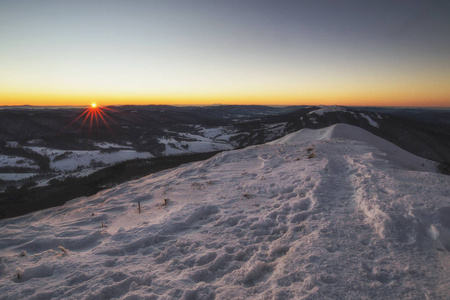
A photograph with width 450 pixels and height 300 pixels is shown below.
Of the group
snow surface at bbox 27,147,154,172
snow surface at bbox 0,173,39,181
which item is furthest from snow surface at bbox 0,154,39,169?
snow surface at bbox 0,173,39,181

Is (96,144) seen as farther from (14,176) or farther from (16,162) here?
(14,176)

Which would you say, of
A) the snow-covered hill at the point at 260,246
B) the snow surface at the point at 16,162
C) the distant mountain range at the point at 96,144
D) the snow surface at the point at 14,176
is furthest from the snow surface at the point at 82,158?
the snow-covered hill at the point at 260,246

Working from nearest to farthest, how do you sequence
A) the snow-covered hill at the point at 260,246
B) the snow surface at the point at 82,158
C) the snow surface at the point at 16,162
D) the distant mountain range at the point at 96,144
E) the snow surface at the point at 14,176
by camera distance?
1. the snow-covered hill at the point at 260,246
2. the snow surface at the point at 14,176
3. the distant mountain range at the point at 96,144
4. the snow surface at the point at 16,162
5. the snow surface at the point at 82,158

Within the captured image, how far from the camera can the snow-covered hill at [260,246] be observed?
122 inches

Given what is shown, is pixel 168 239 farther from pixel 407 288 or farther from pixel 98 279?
pixel 407 288

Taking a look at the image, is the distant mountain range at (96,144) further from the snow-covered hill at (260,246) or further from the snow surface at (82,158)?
the snow-covered hill at (260,246)

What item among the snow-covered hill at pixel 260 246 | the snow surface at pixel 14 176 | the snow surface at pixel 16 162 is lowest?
the snow surface at pixel 14 176

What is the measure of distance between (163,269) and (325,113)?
11182 centimetres

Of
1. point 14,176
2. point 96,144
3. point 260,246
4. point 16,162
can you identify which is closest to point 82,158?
point 16,162

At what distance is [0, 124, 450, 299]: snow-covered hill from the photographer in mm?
3105

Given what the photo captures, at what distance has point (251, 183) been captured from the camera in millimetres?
8094

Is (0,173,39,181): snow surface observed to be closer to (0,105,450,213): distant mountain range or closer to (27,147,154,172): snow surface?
(0,105,450,213): distant mountain range

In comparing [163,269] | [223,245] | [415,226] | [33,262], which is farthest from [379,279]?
[33,262]

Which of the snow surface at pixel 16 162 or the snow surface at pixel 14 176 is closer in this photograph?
the snow surface at pixel 14 176
